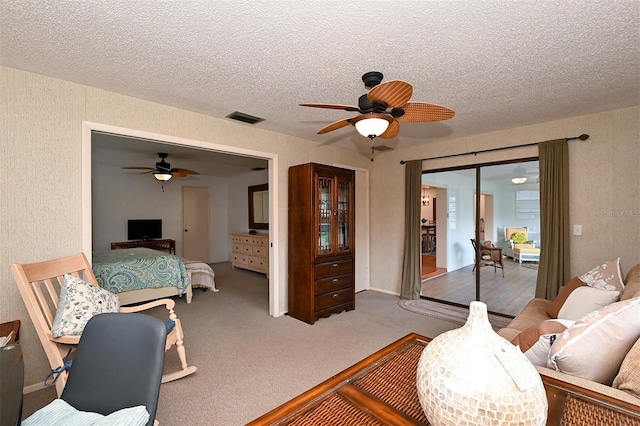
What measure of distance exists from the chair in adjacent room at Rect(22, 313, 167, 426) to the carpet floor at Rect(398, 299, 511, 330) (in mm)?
3328

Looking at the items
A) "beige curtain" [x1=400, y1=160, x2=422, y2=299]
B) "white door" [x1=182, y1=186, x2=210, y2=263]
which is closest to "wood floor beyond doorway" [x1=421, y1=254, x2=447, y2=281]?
"beige curtain" [x1=400, y1=160, x2=422, y2=299]

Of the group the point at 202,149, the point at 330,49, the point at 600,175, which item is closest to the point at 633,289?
the point at 600,175

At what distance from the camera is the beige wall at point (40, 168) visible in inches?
85.9

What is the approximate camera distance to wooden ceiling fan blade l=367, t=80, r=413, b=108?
174 centimetres

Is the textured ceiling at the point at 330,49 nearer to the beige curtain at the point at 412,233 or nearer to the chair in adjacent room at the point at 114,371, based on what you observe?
the chair in adjacent room at the point at 114,371

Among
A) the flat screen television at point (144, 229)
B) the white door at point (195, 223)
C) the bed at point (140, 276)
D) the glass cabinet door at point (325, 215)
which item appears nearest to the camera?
the glass cabinet door at point (325, 215)

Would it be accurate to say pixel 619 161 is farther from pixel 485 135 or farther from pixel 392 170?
pixel 392 170

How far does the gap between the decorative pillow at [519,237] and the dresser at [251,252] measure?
444 cm

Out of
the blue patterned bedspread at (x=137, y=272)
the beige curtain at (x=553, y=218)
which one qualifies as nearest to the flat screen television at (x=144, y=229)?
the blue patterned bedspread at (x=137, y=272)

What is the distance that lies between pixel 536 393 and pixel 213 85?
2.75 metres

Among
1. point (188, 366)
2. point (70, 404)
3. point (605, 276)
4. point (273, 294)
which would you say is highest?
point (605, 276)

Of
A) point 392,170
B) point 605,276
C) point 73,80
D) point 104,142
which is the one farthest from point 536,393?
point 104,142

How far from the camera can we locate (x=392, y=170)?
4.96 meters

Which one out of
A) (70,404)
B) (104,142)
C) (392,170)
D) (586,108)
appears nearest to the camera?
(70,404)
